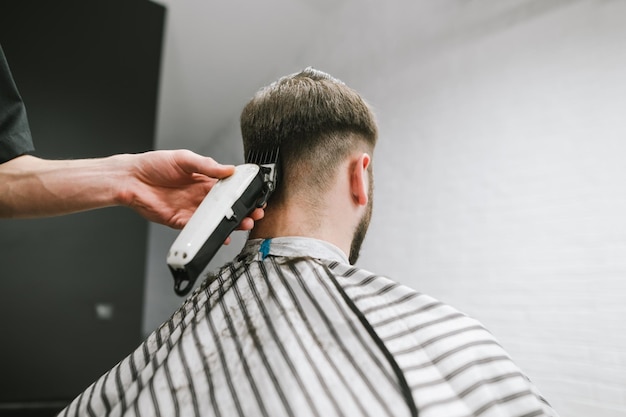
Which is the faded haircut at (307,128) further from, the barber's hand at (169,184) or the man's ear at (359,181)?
the barber's hand at (169,184)

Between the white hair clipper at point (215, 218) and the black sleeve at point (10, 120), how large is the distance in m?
0.60

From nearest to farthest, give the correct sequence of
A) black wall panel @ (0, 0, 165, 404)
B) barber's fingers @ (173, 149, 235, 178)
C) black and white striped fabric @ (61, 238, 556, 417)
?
black and white striped fabric @ (61, 238, 556, 417), barber's fingers @ (173, 149, 235, 178), black wall panel @ (0, 0, 165, 404)

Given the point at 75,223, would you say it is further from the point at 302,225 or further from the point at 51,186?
the point at 302,225

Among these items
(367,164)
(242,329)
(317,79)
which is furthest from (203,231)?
(317,79)

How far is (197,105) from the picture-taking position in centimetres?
432

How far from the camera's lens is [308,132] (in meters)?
1.09

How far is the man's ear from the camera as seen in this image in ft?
3.52

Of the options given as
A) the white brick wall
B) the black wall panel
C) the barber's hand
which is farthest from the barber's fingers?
the black wall panel

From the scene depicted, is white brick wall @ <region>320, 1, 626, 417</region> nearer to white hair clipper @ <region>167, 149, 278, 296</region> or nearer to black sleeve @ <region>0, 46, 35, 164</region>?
white hair clipper @ <region>167, 149, 278, 296</region>

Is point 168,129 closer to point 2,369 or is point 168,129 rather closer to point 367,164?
point 2,369

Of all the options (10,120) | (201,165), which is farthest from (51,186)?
(201,165)

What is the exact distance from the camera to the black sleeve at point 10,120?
1.04 metres

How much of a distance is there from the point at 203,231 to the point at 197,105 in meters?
3.85

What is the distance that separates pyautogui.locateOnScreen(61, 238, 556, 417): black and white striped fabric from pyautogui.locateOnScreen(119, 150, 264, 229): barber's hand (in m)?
0.23
